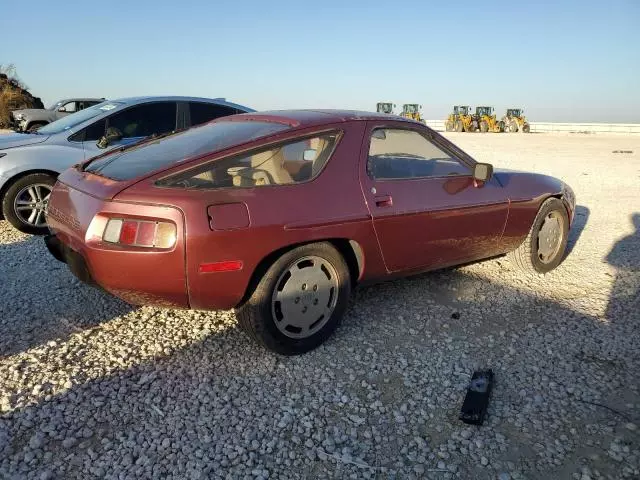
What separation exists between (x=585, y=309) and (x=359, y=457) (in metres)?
2.59

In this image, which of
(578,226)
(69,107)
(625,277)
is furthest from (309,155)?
(69,107)

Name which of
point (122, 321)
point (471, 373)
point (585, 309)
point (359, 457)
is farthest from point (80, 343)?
point (585, 309)

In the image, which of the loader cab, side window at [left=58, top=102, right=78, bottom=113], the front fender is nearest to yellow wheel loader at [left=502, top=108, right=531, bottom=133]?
the loader cab

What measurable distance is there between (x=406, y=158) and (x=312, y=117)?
2.62 ft

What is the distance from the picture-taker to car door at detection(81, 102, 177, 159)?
5.95 metres

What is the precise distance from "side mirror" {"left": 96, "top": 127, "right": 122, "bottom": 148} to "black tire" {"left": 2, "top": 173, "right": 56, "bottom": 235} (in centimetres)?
64

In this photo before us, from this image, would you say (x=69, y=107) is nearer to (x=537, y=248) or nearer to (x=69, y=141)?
(x=69, y=141)

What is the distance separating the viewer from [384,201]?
3361 millimetres

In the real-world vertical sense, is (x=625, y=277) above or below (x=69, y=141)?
below

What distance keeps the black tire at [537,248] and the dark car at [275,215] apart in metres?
0.72

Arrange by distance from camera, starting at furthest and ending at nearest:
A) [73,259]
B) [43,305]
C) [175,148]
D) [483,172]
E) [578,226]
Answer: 1. [578,226]
2. [483,172]
3. [43,305]
4. [175,148]
5. [73,259]

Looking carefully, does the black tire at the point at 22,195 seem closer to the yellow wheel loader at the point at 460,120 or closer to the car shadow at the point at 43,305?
the car shadow at the point at 43,305

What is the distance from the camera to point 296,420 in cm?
257

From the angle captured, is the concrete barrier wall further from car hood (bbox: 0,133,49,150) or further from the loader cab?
car hood (bbox: 0,133,49,150)
